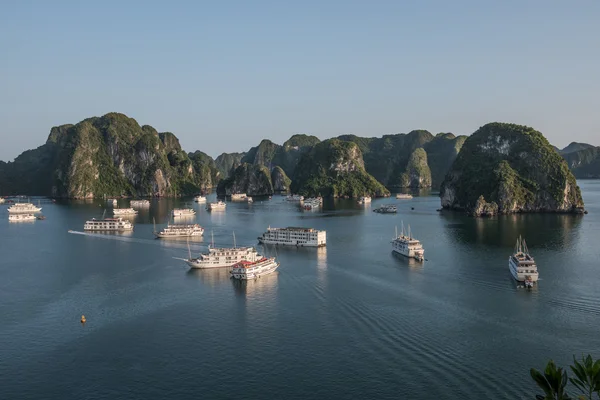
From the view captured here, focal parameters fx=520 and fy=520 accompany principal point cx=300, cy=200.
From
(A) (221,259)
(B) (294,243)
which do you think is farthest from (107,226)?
(A) (221,259)

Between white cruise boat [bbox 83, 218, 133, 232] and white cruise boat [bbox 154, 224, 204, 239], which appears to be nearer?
white cruise boat [bbox 154, 224, 204, 239]

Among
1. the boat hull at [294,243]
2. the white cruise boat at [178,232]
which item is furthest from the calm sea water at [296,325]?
the white cruise boat at [178,232]

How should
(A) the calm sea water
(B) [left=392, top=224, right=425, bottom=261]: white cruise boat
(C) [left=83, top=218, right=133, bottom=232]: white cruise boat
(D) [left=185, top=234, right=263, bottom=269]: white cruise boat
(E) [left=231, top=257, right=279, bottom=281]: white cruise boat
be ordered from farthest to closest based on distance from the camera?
(C) [left=83, top=218, right=133, bottom=232]: white cruise boat → (B) [left=392, top=224, right=425, bottom=261]: white cruise boat → (D) [left=185, top=234, right=263, bottom=269]: white cruise boat → (E) [left=231, top=257, right=279, bottom=281]: white cruise boat → (A) the calm sea water

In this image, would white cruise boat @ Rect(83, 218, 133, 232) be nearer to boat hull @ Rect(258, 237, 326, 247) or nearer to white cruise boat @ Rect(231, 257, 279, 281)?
boat hull @ Rect(258, 237, 326, 247)

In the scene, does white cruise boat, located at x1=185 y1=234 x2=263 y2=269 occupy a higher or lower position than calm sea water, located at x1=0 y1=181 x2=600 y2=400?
higher

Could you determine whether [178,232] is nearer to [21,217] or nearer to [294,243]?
[294,243]

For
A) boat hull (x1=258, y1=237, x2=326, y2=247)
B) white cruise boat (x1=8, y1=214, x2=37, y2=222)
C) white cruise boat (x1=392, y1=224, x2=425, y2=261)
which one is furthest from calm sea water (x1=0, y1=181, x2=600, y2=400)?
white cruise boat (x1=8, y1=214, x2=37, y2=222)

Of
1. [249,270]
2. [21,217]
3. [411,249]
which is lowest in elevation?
[249,270]
